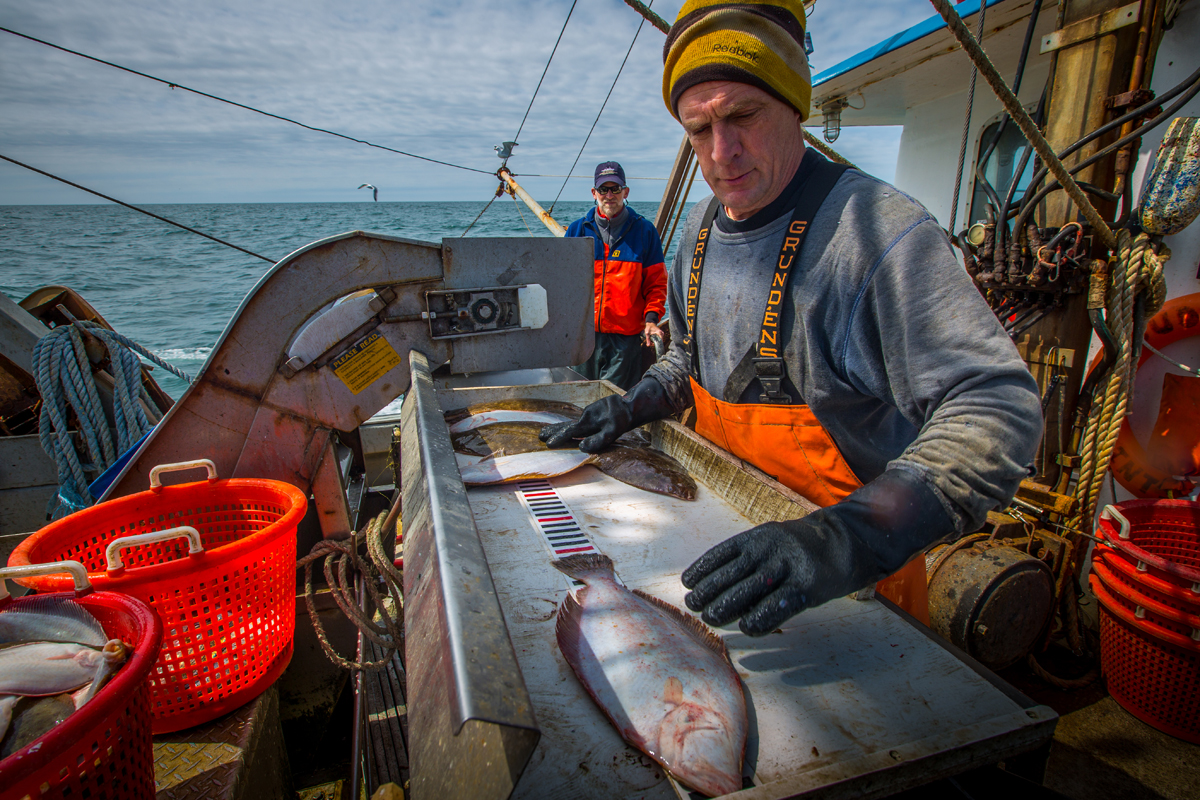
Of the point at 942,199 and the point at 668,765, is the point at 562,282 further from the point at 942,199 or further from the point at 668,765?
the point at 942,199

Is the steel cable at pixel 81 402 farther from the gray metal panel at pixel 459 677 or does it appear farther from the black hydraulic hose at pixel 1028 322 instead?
the black hydraulic hose at pixel 1028 322

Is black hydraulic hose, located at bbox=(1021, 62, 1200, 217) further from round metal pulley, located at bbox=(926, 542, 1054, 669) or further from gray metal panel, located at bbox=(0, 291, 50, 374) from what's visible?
gray metal panel, located at bbox=(0, 291, 50, 374)

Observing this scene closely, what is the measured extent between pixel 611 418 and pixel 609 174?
359cm

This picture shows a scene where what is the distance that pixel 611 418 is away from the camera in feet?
7.04

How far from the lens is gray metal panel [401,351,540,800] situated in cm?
63

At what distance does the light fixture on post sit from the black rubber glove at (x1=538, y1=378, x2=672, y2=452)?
5409mm

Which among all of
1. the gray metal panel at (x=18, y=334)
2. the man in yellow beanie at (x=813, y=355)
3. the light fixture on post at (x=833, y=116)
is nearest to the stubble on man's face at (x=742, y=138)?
the man in yellow beanie at (x=813, y=355)

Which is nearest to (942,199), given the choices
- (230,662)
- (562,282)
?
(562,282)

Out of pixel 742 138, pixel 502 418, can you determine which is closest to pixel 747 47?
pixel 742 138

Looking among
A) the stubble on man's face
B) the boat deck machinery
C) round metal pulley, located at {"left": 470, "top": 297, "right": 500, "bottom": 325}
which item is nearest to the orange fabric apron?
the boat deck machinery

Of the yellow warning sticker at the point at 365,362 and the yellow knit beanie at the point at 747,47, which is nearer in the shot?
the yellow knit beanie at the point at 747,47

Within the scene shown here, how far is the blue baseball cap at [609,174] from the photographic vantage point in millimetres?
4984

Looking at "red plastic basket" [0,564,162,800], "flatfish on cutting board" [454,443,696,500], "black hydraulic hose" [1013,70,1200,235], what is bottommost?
"red plastic basket" [0,564,162,800]

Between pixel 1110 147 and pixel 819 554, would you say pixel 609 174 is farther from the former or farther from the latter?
pixel 819 554
